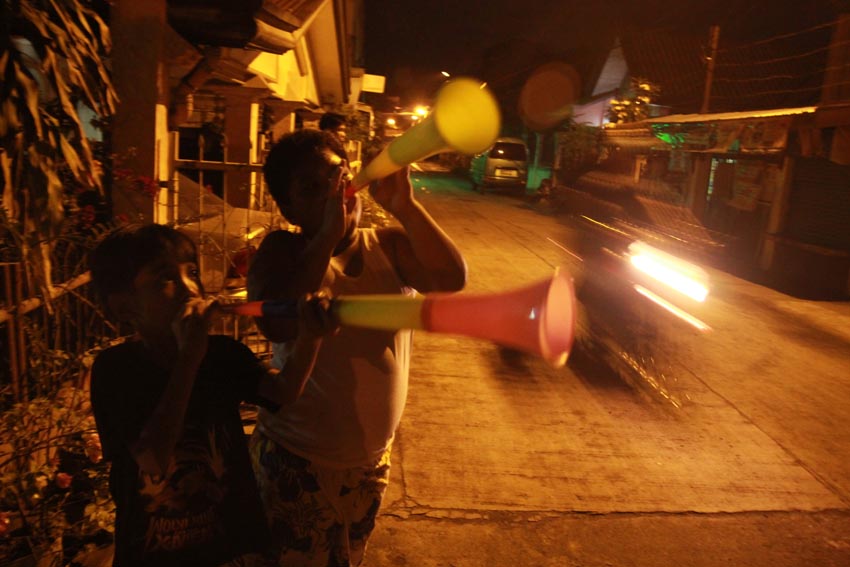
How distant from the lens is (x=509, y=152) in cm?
2606

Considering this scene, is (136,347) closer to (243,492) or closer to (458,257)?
(243,492)

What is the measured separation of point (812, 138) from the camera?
987 cm

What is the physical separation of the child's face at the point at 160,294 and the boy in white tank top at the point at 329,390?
8.5 inches

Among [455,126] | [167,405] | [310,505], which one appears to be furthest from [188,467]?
[455,126]

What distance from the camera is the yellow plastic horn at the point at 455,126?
1.36 meters

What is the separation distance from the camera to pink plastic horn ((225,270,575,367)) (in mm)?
1057

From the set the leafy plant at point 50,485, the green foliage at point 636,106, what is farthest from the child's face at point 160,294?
the green foliage at point 636,106

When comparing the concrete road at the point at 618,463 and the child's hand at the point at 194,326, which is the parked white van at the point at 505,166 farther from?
the child's hand at the point at 194,326

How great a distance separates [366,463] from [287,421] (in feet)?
0.83

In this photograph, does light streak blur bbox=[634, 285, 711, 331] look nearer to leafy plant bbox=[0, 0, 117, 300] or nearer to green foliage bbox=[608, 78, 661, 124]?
leafy plant bbox=[0, 0, 117, 300]

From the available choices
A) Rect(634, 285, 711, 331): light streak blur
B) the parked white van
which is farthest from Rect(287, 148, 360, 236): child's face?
the parked white van

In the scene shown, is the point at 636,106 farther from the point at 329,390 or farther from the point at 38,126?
the point at 329,390

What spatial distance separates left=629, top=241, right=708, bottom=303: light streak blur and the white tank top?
22.6ft

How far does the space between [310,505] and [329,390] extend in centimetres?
32
